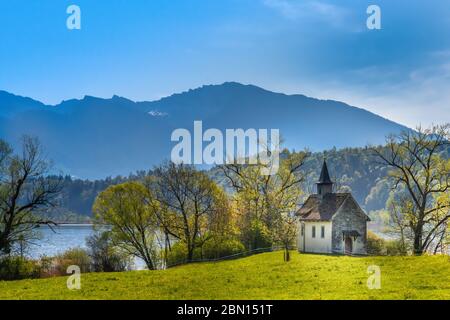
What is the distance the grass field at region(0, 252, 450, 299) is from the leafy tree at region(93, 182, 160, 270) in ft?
70.0

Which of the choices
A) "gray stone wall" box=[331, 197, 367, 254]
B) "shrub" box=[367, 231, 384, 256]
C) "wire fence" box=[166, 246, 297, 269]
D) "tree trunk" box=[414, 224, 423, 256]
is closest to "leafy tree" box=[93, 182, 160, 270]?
"wire fence" box=[166, 246, 297, 269]

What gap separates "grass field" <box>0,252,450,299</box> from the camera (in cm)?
2528

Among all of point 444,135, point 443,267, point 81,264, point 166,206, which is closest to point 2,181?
point 81,264

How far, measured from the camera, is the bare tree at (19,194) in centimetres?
4534

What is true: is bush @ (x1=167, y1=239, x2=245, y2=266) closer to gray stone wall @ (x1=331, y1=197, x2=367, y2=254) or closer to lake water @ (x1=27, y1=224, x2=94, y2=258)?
gray stone wall @ (x1=331, y1=197, x2=367, y2=254)

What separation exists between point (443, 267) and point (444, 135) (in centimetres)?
2302

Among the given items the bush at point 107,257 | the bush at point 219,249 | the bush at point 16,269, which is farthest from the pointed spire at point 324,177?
the bush at point 16,269

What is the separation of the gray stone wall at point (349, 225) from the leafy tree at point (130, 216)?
63.6 ft

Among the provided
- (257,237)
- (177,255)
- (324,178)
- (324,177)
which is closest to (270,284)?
(177,255)

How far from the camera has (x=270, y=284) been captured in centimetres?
2975

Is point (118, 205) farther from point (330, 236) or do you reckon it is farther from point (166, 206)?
point (330, 236)

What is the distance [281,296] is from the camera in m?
24.6

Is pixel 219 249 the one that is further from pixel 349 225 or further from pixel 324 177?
pixel 324 177
